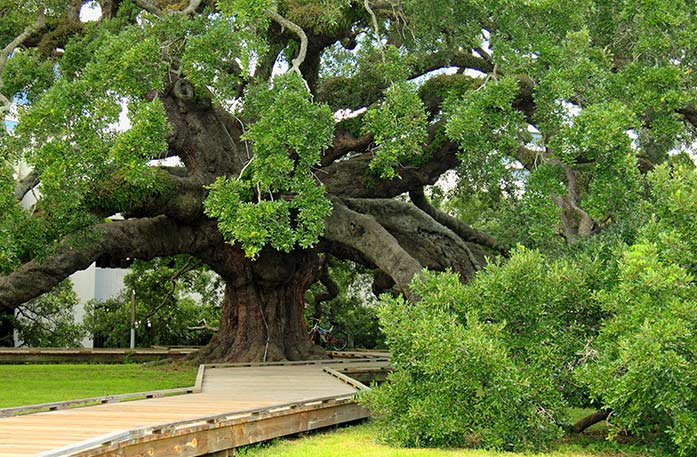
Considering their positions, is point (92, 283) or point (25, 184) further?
point (92, 283)

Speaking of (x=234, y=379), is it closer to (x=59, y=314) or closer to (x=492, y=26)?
(x=492, y=26)

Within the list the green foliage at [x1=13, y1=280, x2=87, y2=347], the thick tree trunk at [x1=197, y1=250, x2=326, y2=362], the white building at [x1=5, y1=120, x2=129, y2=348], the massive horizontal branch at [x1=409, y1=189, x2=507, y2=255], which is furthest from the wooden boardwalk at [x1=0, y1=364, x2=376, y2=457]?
the white building at [x1=5, y1=120, x2=129, y2=348]

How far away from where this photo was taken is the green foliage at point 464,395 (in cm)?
964

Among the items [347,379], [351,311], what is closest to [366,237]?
[347,379]

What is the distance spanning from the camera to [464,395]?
32.4 feet

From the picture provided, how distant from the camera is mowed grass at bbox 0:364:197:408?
13898 millimetres

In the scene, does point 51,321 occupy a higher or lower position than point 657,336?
higher

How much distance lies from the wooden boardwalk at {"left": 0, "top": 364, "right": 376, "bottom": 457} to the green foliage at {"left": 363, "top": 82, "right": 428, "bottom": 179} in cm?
356

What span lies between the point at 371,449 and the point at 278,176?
4119 millimetres

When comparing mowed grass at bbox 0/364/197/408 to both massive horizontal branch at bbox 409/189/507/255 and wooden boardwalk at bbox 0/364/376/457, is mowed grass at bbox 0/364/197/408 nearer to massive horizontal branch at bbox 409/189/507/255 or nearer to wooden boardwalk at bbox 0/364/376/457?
wooden boardwalk at bbox 0/364/376/457

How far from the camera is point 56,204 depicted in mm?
11766

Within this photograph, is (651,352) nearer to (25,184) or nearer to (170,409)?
(170,409)

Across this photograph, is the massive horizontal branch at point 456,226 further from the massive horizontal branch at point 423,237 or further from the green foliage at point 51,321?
the green foliage at point 51,321

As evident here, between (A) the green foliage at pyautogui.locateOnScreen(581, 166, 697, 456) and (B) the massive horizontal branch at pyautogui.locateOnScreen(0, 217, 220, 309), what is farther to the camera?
(B) the massive horizontal branch at pyautogui.locateOnScreen(0, 217, 220, 309)
